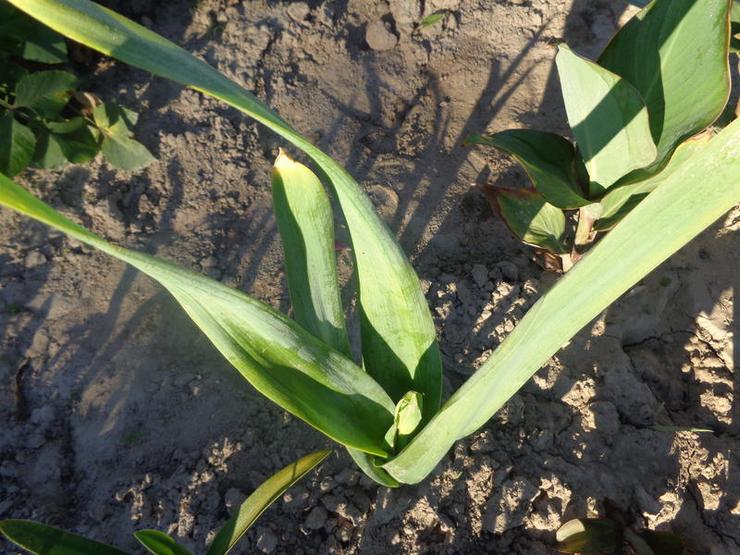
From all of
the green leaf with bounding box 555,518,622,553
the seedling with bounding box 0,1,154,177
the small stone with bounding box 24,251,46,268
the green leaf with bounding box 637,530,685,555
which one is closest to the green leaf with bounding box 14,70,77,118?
the seedling with bounding box 0,1,154,177

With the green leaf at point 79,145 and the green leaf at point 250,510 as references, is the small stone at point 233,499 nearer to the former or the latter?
the green leaf at point 250,510

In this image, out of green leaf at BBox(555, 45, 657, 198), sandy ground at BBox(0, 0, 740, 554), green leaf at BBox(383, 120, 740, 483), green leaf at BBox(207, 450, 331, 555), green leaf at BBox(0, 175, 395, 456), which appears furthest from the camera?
sandy ground at BBox(0, 0, 740, 554)

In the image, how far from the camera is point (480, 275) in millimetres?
1555

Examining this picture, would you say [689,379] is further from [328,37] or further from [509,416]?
[328,37]

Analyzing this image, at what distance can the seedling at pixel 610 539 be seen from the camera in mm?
1219

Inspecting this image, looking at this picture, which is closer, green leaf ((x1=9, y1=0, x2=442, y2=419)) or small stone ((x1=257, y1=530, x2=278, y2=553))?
green leaf ((x1=9, y1=0, x2=442, y2=419))

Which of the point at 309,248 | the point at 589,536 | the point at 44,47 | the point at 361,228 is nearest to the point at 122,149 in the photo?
the point at 44,47

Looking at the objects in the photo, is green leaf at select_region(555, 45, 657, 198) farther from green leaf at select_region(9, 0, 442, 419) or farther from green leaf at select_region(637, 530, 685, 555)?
green leaf at select_region(637, 530, 685, 555)

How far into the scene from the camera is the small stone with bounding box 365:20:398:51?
192 centimetres

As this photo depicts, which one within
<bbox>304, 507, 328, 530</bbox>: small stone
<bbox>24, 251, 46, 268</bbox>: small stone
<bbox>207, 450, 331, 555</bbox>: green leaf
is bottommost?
<bbox>24, 251, 46, 268</bbox>: small stone

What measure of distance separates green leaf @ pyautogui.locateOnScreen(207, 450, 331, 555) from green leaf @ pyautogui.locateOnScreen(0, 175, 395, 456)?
0.16 metres

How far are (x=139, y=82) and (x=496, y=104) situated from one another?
3.78ft

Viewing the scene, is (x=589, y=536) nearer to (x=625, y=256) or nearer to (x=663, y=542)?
(x=663, y=542)

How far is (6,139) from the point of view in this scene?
1509 millimetres
